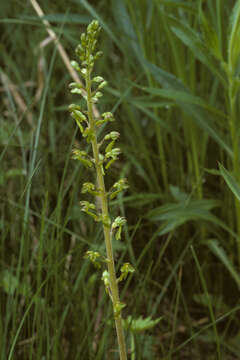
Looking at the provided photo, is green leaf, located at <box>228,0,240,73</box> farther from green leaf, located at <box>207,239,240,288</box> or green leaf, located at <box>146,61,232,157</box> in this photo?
green leaf, located at <box>207,239,240,288</box>

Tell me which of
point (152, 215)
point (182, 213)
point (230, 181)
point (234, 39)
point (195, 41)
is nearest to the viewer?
point (230, 181)

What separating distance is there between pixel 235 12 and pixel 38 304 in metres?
1.23

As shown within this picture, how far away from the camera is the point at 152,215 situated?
7.18ft

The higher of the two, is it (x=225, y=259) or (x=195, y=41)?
(x=195, y=41)

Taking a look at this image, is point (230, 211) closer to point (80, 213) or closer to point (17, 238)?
point (80, 213)

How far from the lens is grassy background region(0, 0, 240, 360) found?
6.10ft

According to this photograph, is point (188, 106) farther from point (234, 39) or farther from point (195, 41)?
point (234, 39)

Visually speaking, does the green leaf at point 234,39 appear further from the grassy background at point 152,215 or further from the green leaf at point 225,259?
the green leaf at point 225,259

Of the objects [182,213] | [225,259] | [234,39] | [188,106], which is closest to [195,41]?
[234,39]

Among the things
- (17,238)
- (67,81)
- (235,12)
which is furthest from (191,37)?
(67,81)

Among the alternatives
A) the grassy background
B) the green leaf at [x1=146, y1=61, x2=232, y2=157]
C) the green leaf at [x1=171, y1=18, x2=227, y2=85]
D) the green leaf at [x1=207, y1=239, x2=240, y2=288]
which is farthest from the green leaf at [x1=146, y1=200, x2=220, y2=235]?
the green leaf at [x1=171, y1=18, x2=227, y2=85]

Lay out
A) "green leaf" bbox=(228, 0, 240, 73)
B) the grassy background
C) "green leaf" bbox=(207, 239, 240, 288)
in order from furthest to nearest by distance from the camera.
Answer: "green leaf" bbox=(207, 239, 240, 288) → the grassy background → "green leaf" bbox=(228, 0, 240, 73)

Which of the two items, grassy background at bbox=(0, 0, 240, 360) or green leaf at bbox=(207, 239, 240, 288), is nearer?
grassy background at bbox=(0, 0, 240, 360)

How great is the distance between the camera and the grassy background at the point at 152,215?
1.86 metres
